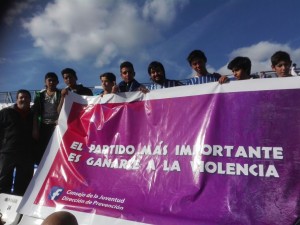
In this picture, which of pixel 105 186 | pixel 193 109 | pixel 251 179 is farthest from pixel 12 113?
pixel 251 179

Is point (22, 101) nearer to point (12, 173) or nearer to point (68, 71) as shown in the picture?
point (68, 71)

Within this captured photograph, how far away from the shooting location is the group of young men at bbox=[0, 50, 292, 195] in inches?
143

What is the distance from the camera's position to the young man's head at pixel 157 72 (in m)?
3.63

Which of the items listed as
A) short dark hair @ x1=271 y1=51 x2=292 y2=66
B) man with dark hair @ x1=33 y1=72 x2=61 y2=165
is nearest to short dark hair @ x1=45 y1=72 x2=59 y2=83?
man with dark hair @ x1=33 y1=72 x2=61 y2=165

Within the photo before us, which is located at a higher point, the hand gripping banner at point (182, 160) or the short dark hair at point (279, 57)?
the short dark hair at point (279, 57)

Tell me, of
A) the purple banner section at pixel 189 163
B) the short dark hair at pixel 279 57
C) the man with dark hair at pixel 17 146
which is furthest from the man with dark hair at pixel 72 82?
the short dark hair at pixel 279 57

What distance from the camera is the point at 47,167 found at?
3445mm

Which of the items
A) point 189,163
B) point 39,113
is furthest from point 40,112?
point 189,163

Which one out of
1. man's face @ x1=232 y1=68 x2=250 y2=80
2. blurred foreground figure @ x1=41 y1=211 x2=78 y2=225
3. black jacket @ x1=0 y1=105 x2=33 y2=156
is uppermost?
man's face @ x1=232 y1=68 x2=250 y2=80

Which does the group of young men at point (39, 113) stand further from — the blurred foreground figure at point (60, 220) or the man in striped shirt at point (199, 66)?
the blurred foreground figure at point (60, 220)

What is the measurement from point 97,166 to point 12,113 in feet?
4.98

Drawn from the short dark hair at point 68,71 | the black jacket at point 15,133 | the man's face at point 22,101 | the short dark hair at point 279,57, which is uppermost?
the short dark hair at point 68,71

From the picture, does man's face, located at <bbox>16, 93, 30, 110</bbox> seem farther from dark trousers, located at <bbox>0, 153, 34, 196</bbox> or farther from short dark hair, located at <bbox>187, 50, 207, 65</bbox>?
short dark hair, located at <bbox>187, 50, 207, 65</bbox>

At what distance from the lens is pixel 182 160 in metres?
2.66
